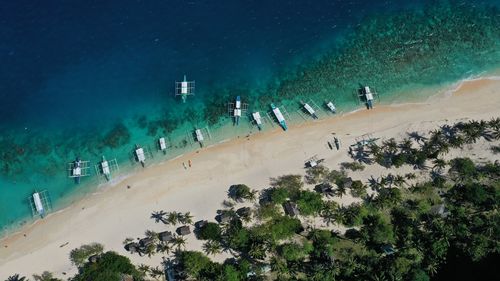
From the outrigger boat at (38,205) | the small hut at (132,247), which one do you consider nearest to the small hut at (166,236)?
the small hut at (132,247)

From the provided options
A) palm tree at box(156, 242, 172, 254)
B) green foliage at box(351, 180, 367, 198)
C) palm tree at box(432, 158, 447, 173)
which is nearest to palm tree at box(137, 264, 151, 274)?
palm tree at box(156, 242, 172, 254)

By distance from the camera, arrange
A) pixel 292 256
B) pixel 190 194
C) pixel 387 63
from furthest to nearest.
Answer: pixel 387 63, pixel 190 194, pixel 292 256

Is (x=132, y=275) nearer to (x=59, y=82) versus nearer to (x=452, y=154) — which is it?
(x=59, y=82)

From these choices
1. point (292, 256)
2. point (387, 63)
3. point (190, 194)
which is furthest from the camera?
point (387, 63)

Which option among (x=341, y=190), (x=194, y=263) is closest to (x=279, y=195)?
(x=341, y=190)

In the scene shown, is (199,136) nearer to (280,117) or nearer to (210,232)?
(280,117)

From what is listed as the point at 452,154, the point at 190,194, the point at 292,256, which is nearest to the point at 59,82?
the point at 190,194

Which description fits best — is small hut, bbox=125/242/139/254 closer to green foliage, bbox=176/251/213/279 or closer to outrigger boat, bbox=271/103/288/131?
green foliage, bbox=176/251/213/279
